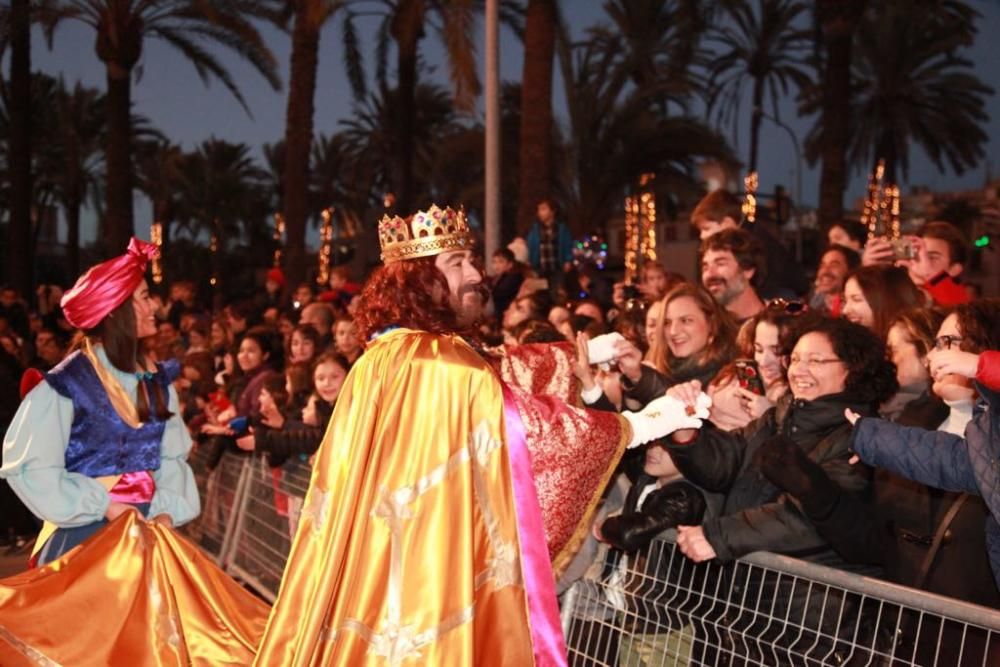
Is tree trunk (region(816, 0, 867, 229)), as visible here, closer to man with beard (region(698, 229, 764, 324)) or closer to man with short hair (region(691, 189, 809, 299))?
man with short hair (region(691, 189, 809, 299))

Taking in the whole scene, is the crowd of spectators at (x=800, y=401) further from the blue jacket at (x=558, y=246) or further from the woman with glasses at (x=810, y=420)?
the blue jacket at (x=558, y=246)

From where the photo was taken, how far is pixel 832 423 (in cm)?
432

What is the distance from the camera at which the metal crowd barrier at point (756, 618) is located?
11.1 feet

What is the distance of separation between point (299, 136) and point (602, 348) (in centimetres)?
1363

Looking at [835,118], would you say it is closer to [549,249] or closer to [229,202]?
[549,249]

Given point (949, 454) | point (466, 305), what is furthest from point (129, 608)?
point (949, 454)

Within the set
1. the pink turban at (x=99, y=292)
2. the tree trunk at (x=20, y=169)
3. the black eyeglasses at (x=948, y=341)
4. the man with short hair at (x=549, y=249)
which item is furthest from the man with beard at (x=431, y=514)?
the tree trunk at (x=20, y=169)

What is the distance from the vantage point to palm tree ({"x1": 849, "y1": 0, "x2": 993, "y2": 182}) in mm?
33375

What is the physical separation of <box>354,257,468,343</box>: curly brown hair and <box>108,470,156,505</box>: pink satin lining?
138 centimetres

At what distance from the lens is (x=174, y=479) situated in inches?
204

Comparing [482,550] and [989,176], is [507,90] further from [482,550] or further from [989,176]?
[482,550]

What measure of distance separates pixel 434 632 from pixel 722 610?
40.2 inches

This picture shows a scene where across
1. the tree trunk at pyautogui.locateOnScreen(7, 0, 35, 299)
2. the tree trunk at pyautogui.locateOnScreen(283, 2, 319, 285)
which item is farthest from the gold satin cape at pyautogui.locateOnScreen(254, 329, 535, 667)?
the tree trunk at pyautogui.locateOnScreen(7, 0, 35, 299)

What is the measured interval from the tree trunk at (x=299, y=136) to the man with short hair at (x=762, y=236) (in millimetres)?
10420
